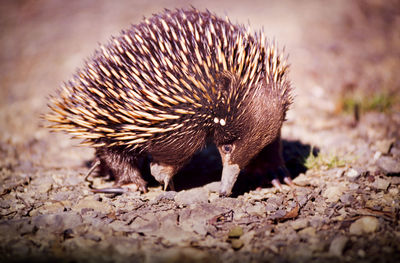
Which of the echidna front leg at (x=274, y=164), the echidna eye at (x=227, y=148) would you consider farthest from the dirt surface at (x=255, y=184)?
the echidna eye at (x=227, y=148)

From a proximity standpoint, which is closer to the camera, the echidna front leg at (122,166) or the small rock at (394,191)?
the small rock at (394,191)

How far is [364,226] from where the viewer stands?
117 inches

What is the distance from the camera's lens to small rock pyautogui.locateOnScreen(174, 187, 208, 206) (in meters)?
3.68

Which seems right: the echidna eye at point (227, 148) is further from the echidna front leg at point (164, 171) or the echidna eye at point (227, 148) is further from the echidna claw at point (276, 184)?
the echidna claw at point (276, 184)

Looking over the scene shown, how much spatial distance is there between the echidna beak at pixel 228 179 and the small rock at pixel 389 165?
1.75 meters

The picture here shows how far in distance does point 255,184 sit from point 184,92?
1546mm

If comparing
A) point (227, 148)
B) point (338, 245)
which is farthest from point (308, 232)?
point (227, 148)

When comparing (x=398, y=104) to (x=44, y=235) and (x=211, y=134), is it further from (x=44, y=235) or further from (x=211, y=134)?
(x=44, y=235)

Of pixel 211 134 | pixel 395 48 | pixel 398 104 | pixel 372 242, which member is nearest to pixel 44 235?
pixel 211 134

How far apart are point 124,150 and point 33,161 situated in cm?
197

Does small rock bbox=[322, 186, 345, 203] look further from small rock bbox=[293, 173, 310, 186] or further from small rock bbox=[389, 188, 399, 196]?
small rock bbox=[389, 188, 399, 196]

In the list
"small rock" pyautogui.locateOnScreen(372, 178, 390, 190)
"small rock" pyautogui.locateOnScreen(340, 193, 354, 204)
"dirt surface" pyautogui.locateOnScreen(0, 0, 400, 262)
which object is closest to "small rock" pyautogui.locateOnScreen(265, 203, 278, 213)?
"dirt surface" pyautogui.locateOnScreen(0, 0, 400, 262)

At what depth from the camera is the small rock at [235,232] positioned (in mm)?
3068

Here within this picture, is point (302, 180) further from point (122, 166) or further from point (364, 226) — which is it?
point (122, 166)
